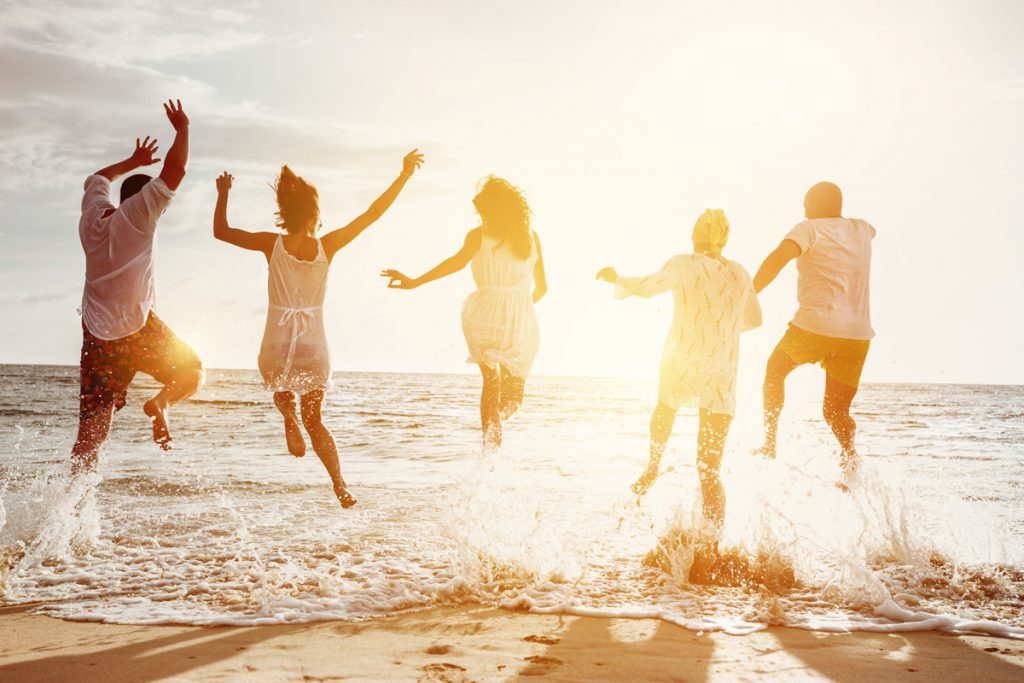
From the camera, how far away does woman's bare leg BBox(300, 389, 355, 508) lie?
A: 223 inches

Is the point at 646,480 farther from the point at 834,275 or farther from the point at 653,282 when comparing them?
the point at 834,275

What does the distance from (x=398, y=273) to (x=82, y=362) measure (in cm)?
214

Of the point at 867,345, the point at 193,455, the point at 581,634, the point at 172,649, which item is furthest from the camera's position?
the point at 193,455

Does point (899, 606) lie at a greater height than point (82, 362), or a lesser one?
lesser

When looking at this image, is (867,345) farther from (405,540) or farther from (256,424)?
(256,424)

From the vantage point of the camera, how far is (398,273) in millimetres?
5840

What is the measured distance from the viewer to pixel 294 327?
218 inches

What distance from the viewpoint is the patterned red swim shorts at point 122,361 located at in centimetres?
529

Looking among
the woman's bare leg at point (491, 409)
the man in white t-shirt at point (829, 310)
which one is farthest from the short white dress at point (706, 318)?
the woman's bare leg at point (491, 409)

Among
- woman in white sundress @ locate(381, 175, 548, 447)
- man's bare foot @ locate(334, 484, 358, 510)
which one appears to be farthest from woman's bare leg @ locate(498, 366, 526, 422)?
man's bare foot @ locate(334, 484, 358, 510)

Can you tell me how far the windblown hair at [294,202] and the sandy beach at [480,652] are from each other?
268 cm

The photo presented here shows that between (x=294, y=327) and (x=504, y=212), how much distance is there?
5.68 feet

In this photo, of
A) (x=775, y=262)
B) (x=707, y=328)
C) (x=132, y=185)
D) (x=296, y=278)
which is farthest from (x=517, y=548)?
(x=132, y=185)

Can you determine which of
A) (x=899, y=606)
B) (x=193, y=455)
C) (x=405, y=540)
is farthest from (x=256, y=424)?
(x=899, y=606)
